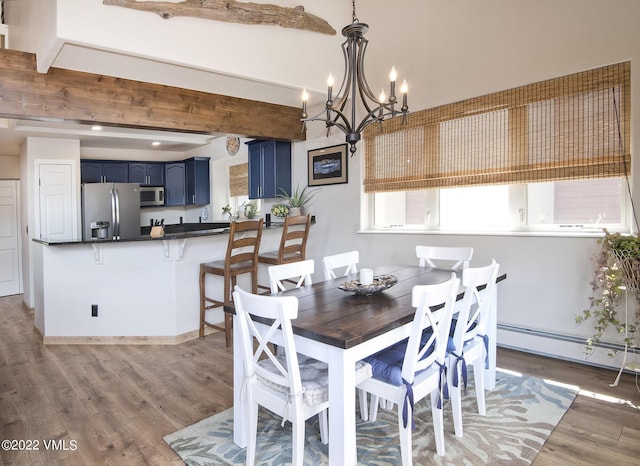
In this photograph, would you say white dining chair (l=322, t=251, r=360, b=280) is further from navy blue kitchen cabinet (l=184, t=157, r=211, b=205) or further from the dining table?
navy blue kitchen cabinet (l=184, t=157, r=211, b=205)

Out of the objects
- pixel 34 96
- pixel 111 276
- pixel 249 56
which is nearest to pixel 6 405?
pixel 111 276

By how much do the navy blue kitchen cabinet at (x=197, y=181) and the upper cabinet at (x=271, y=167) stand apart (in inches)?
65.1

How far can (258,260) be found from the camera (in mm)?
4227

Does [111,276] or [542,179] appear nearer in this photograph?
[542,179]

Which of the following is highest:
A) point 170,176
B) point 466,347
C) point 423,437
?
point 170,176

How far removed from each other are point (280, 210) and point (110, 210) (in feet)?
8.48

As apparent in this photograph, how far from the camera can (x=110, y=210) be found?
18.7 ft

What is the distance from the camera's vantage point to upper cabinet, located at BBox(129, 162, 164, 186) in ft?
21.6

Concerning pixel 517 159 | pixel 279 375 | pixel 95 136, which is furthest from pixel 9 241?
pixel 517 159

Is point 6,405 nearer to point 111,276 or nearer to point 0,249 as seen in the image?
point 111,276

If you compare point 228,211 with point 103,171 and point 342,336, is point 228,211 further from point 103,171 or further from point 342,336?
point 342,336

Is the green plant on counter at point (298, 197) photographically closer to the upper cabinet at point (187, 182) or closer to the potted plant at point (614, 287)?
the upper cabinet at point (187, 182)

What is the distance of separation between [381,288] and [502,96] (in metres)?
2.10

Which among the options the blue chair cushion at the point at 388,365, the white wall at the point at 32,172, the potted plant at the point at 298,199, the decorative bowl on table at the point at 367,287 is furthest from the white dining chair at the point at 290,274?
the white wall at the point at 32,172
